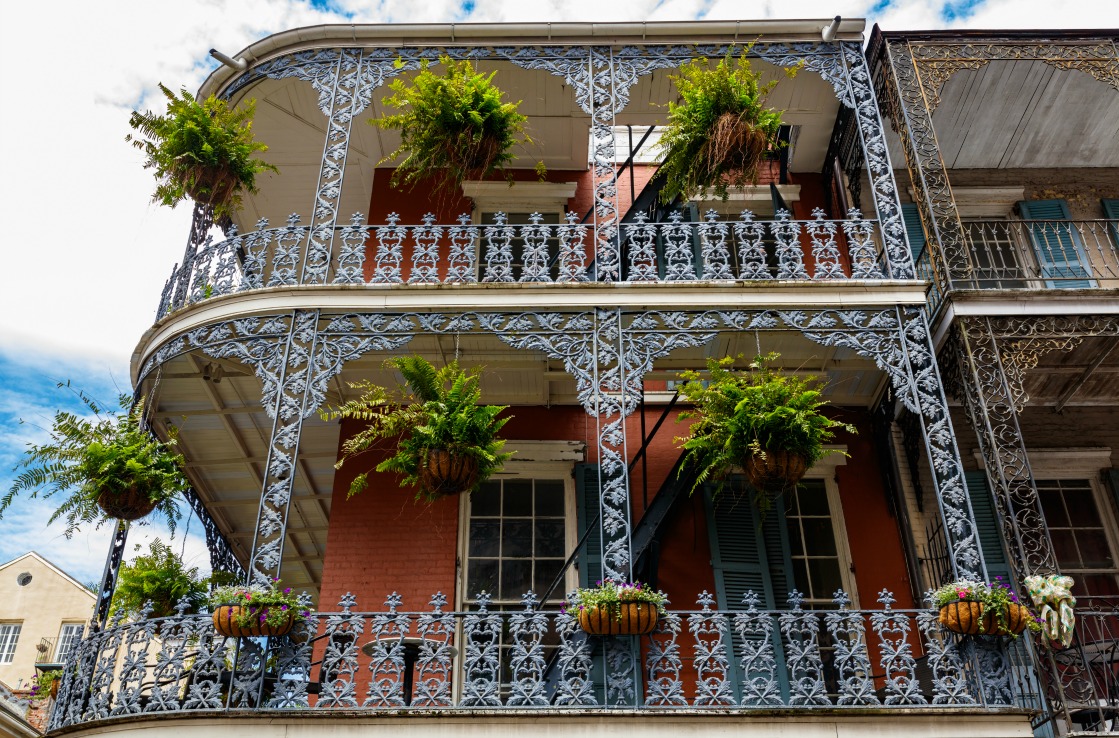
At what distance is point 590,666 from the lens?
705 cm

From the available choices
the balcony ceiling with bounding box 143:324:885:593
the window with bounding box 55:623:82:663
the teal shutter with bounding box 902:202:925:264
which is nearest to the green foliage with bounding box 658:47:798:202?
the balcony ceiling with bounding box 143:324:885:593

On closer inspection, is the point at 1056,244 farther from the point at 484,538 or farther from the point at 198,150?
the point at 198,150

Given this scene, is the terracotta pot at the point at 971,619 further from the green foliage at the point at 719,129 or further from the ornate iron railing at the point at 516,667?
the green foliage at the point at 719,129

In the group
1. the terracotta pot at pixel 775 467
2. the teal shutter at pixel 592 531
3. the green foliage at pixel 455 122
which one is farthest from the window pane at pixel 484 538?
the green foliage at pixel 455 122

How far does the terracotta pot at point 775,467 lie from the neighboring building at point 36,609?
2758cm

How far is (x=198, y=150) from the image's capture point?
9305 millimetres

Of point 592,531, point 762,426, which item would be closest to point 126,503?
point 592,531

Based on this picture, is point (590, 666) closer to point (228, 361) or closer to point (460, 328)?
point (460, 328)

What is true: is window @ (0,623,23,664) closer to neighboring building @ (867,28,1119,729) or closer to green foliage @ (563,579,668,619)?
green foliage @ (563,579,668,619)

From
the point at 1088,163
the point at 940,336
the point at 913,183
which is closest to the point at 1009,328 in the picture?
the point at 940,336

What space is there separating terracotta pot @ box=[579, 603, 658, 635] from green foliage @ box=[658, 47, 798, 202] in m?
4.13

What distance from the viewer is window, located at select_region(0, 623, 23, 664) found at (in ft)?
95.1

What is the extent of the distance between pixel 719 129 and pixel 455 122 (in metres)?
2.50

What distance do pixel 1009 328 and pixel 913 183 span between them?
1871 millimetres
